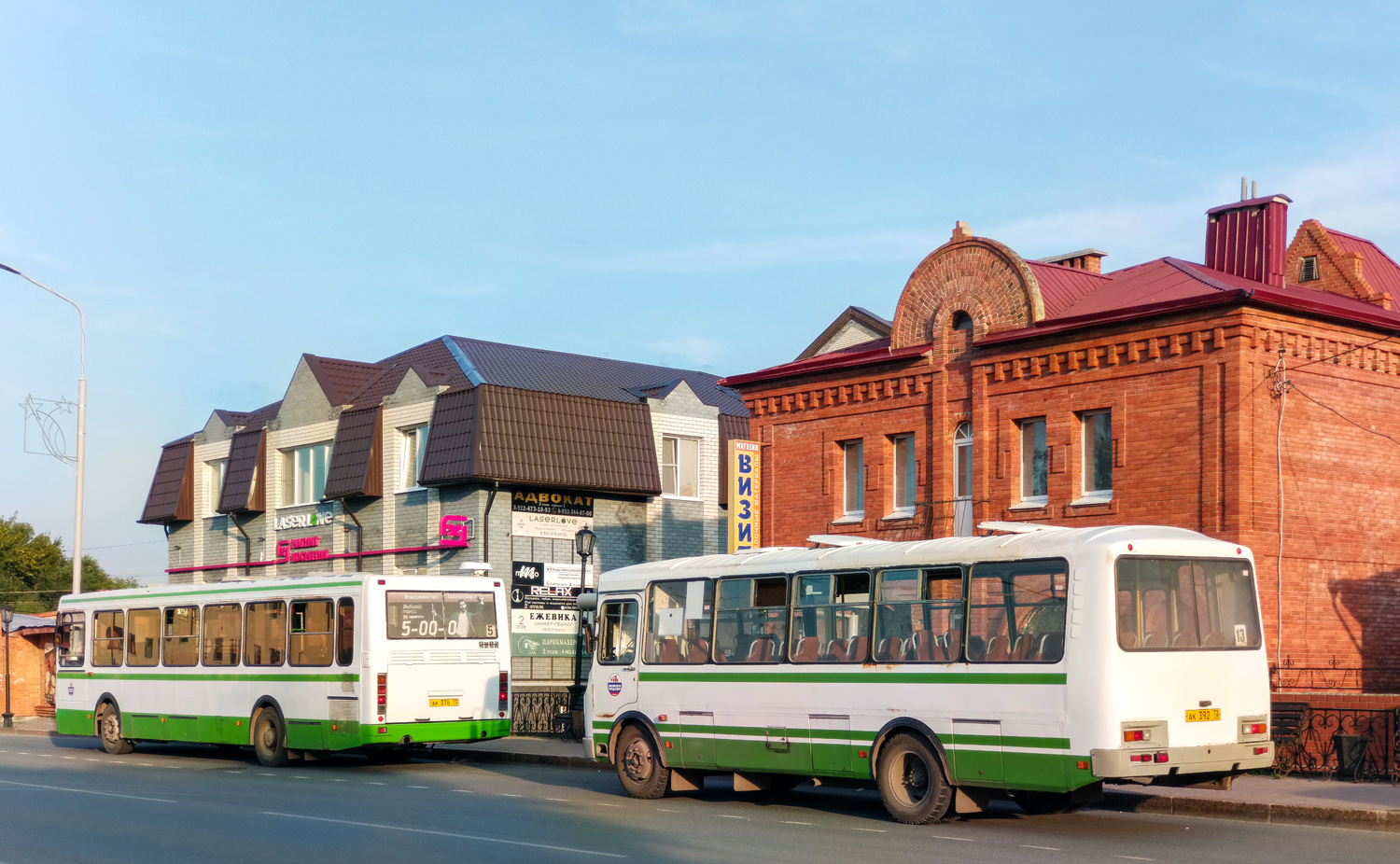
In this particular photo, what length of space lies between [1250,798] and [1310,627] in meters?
7.63

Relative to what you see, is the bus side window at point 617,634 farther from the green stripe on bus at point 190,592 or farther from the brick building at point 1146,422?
the brick building at point 1146,422

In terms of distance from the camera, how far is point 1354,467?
22.8 meters

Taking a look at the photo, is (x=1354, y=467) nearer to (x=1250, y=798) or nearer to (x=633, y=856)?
(x=1250, y=798)

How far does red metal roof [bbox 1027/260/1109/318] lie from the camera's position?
25.2 meters

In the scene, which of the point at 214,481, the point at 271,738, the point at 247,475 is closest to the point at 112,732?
the point at 271,738

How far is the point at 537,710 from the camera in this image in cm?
2808

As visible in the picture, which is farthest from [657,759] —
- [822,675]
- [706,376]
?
[706,376]

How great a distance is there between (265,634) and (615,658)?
7207mm

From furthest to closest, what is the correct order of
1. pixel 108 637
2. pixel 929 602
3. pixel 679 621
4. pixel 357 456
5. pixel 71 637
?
1. pixel 357 456
2. pixel 71 637
3. pixel 108 637
4. pixel 679 621
5. pixel 929 602

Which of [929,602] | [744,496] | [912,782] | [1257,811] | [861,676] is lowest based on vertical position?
[1257,811]

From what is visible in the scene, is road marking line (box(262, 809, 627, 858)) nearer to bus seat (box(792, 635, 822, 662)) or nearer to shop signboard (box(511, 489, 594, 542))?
bus seat (box(792, 635, 822, 662))

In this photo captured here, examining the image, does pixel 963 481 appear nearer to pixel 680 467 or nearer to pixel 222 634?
pixel 222 634

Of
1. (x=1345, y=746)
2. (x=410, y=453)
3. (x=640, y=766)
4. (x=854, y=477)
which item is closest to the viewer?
(x=1345, y=746)

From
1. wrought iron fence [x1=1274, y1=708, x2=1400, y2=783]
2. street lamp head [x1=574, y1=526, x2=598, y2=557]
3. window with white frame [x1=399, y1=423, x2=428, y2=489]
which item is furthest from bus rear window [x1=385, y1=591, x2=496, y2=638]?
window with white frame [x1=399, y1=423, x2=428, y2=489]
